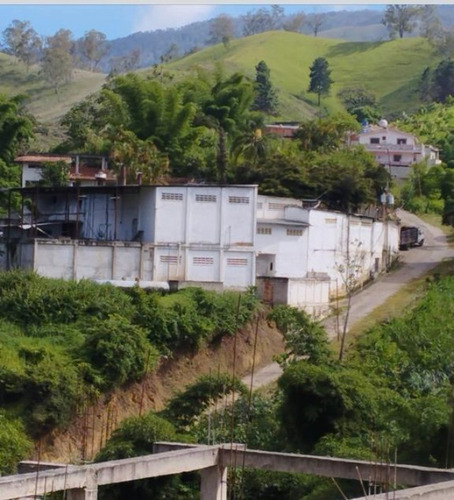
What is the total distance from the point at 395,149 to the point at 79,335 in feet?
125

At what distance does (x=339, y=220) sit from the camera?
40.1 metres

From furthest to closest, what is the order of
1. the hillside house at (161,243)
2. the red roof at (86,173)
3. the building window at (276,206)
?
1. the red roof at (86,173)
2. the building window at (276,206)
3. the hillside house at (161,243)

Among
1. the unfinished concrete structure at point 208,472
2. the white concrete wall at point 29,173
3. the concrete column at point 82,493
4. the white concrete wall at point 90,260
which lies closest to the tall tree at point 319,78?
the white concrete wall at point 29,173

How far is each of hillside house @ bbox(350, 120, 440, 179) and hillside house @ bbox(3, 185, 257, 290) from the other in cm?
2796

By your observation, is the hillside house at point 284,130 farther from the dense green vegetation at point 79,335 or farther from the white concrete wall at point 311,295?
the dense green vegetation at point 79,335

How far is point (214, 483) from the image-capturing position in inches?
760

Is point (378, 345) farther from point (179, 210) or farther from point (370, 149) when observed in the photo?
point (370, 149)

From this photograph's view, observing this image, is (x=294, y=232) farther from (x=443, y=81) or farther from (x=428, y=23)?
(x=428, y=23)

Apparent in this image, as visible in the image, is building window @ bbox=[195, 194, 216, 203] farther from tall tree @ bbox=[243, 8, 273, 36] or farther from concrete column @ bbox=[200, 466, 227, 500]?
tall tree @ bbox=[243, 8, 273, 36]

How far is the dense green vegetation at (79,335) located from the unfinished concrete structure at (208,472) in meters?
8.02

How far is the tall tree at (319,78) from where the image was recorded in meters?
102

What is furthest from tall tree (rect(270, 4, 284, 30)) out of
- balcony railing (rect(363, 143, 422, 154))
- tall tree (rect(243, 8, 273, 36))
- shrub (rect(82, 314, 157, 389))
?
shrub (rect(82, 314, 157, 389))

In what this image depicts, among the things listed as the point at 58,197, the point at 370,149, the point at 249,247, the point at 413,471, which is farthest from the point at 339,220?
the point at 370,149

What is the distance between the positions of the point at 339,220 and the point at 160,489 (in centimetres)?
1902
